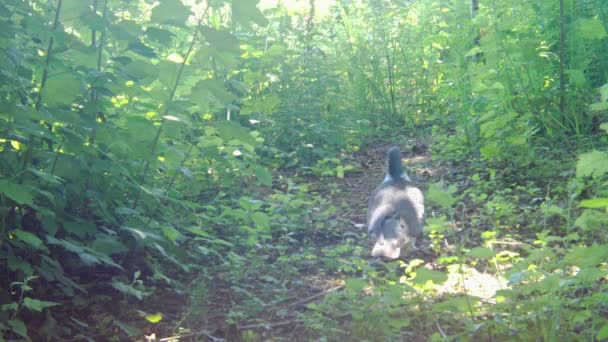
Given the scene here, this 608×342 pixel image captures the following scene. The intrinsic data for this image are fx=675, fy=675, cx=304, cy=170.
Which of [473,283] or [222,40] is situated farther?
[473,283]

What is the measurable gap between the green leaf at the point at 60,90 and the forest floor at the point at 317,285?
124cm

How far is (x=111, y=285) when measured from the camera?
144 inches

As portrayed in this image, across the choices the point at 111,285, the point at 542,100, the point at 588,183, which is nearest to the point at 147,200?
the point at 111,285

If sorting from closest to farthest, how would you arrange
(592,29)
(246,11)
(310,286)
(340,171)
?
1. (246,11)
2. (310,286)
3. (592,29)
4. (340,171)

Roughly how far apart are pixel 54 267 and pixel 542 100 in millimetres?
4772

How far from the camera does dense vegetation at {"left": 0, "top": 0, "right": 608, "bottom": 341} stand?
3.15 meters

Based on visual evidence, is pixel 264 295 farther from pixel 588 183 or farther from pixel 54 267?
pixel 588 183

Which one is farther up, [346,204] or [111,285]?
[111,285]

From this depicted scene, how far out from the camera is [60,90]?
10.4 feet

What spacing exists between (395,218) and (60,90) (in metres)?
2.65

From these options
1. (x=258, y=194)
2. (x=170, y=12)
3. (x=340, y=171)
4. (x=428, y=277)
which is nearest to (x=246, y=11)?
(x=170, y=12)

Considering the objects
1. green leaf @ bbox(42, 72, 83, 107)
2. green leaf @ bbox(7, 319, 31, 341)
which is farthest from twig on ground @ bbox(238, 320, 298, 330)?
green leaf @ bbox(42, 72, 83, 107)

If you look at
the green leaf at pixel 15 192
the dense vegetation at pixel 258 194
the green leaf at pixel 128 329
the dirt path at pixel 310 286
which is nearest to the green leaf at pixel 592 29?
the dense vegetation at pixel 258 194

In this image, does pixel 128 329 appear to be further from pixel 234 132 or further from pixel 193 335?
pixel 234 132
